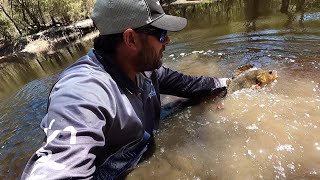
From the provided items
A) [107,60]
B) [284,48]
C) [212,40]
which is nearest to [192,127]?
[107,60]

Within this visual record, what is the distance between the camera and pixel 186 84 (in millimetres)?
3705

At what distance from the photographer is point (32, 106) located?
584cm

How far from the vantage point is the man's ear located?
7.03ft

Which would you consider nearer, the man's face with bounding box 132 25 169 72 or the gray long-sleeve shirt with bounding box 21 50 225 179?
the gray long-sleeve shirt with bounding box 21 50 225 179

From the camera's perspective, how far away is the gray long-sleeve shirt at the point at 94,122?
1.60 metres

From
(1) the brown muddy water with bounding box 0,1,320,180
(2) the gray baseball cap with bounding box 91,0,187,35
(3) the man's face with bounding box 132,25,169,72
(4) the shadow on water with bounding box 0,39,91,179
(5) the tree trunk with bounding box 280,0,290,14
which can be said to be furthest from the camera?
(5) the tree trunk with bounding box 280,0,290,14

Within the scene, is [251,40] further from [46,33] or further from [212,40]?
[46,33]

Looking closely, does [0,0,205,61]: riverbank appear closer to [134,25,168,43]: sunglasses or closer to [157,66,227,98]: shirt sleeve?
[157,66,227,98]: shirt sleeve

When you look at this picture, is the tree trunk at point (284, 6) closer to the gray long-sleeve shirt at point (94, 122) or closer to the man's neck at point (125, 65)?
the gray long-sleeve shirt at point (94, 122)

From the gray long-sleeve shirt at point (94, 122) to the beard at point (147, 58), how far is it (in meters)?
0.17

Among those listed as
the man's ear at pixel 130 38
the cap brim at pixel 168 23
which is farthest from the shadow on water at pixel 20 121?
the cap brim at pixel 168 23

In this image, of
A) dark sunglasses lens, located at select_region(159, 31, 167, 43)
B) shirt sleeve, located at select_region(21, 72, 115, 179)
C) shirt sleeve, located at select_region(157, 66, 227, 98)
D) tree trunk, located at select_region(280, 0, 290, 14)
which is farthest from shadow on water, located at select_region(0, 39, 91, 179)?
tree trunk, located at select_region(280, 0, 290, 14)

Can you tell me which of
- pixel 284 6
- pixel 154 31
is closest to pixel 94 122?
pixel 154 31

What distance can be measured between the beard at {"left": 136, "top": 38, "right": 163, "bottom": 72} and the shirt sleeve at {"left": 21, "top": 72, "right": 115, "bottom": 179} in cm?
54
